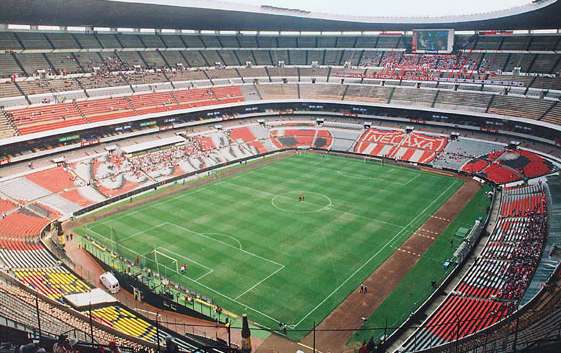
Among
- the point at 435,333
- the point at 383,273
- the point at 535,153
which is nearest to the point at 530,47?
the point at 535,153

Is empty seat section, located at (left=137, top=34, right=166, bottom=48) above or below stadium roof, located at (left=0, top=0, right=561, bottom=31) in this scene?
below

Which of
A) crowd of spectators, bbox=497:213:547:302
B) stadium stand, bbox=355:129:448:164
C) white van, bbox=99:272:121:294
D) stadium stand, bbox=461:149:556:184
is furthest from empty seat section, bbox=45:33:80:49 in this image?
crowd of spectators, bbox=497:213:547:302

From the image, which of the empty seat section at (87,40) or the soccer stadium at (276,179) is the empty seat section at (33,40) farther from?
the empty seat section at (87,40)

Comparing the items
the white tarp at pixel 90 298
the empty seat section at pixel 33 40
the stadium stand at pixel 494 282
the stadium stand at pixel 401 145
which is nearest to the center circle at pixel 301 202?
the stadium stand at pixel 494 282

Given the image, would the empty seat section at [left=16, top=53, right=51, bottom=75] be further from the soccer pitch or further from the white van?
the white van

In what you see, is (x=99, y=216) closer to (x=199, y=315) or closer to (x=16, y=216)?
(x=16, y=216)

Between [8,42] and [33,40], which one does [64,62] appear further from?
[8,42]
